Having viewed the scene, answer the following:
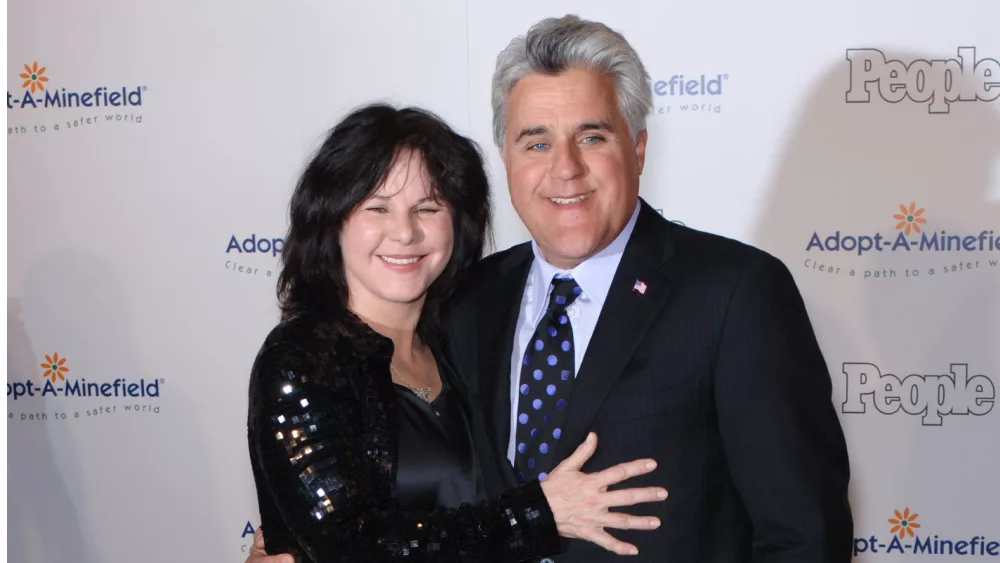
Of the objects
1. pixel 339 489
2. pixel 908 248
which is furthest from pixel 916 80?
pixel 339 489

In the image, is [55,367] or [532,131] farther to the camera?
[55,367]

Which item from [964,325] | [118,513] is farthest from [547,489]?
[118,513]

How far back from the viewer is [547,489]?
1787 mm

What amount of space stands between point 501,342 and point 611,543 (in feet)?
1.62

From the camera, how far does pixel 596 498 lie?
1751 mm

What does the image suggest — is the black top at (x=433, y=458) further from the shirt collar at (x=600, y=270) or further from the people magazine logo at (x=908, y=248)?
the people magazine logo at (x=908, y=248)

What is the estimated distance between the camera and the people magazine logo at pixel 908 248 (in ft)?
11.1

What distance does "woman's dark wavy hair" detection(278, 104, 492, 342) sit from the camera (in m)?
2.09

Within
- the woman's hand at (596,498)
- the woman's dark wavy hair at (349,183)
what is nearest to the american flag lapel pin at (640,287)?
the woman's hand at (596,498)

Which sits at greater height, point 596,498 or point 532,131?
point 532,131

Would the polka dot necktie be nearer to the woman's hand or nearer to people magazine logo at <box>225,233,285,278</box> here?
the woman's hand

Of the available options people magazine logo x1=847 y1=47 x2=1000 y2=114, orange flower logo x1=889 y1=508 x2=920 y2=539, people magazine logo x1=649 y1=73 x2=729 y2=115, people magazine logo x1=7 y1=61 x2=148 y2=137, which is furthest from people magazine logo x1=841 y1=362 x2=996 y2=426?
people magazine logo x1=7 y1=61 x2=148 y2=137

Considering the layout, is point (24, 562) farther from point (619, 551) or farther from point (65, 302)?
point (619, 551)

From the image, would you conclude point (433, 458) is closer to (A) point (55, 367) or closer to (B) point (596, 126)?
(B) point (596, 126)
